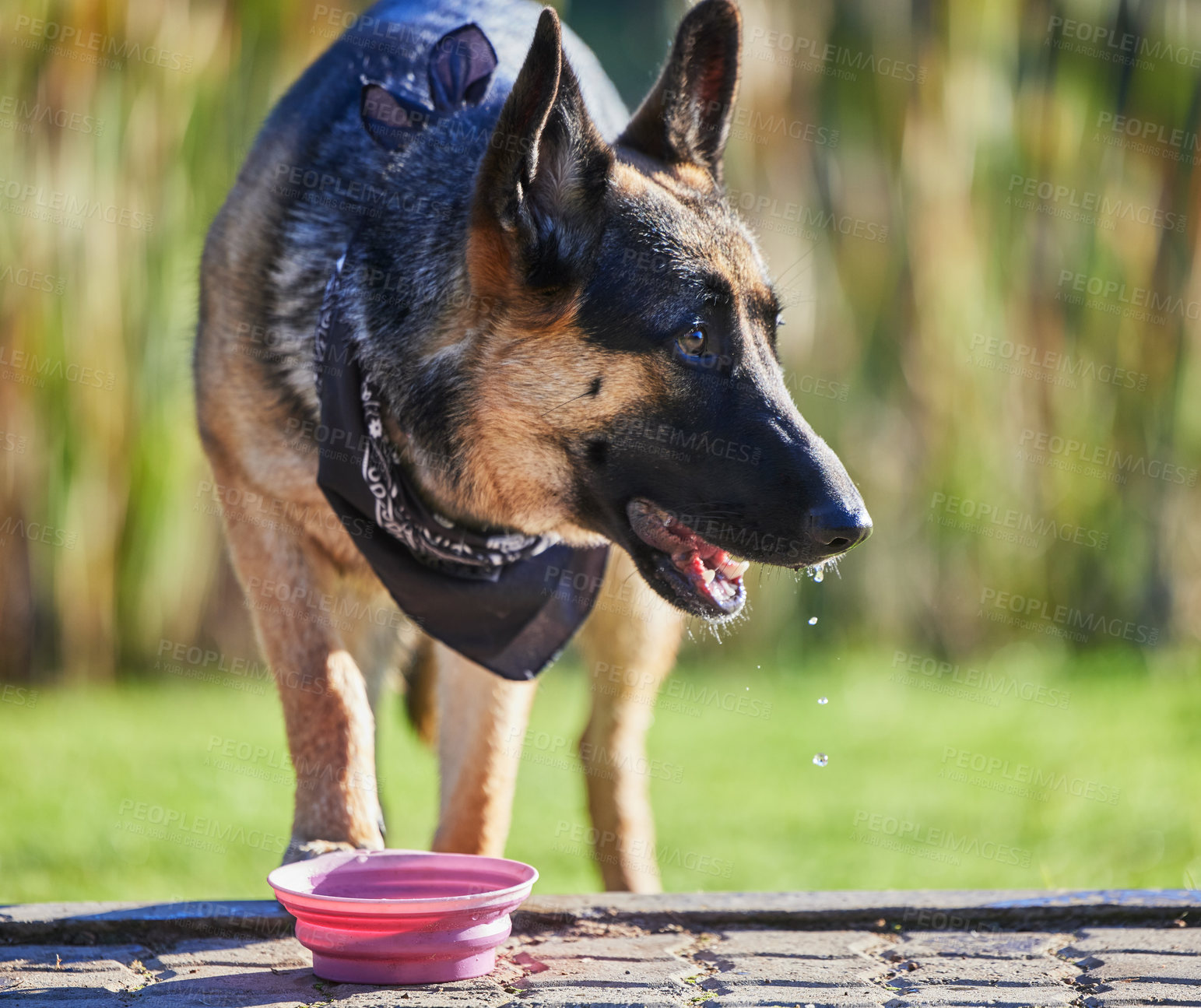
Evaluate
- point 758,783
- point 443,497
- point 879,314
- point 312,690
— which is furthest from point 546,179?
point 879,314

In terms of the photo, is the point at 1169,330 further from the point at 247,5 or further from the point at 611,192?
the point at 611,192

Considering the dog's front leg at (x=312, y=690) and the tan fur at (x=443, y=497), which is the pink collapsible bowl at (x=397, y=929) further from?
the tan fur at (x=443, y=497)

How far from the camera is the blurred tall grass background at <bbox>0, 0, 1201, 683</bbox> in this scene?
286 inches

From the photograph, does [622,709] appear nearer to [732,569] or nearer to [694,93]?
[732,569]

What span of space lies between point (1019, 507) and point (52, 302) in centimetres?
559

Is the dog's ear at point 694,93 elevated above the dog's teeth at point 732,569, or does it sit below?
above

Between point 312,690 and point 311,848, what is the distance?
415 mm

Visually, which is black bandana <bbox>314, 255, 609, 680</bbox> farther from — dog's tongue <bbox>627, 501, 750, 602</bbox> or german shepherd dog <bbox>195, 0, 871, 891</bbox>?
dog's tongue <bbox>627, 501, 750, 602</bbox>

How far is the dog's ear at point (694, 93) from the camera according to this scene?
347 cm

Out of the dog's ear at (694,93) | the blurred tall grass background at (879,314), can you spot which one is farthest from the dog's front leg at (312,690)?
the blurred tall grass background at (879,314)

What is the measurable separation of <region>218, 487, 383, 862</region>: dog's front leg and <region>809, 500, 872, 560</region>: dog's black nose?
1.24 metres

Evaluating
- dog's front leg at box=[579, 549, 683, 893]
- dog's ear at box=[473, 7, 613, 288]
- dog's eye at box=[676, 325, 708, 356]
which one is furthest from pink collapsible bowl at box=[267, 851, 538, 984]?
dog's front leg at box=[579, 549, 683, 893]

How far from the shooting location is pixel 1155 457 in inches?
325

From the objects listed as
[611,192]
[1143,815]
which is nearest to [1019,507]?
[1143,815]
